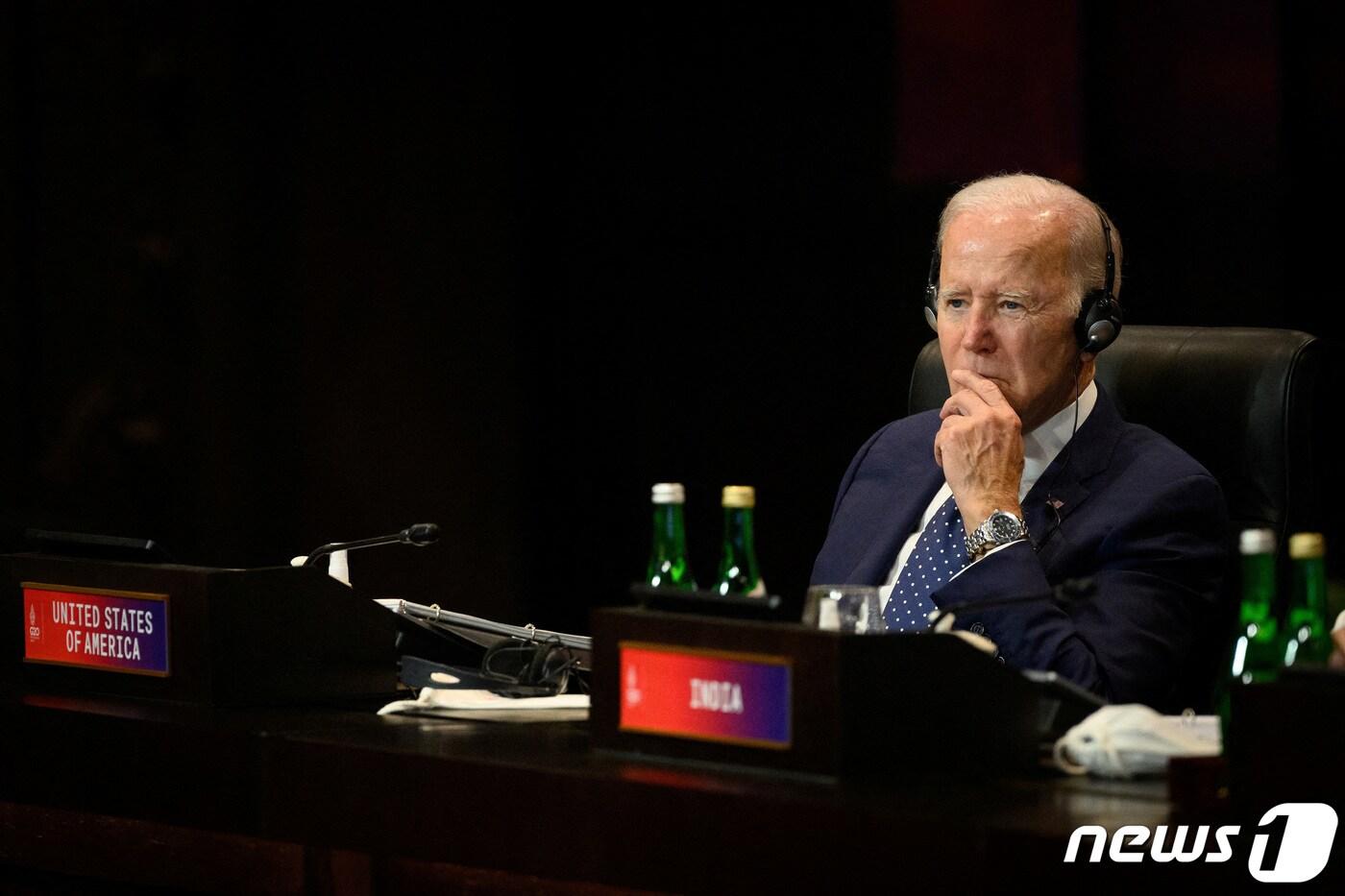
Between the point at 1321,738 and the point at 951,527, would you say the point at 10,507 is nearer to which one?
the point at 951,527

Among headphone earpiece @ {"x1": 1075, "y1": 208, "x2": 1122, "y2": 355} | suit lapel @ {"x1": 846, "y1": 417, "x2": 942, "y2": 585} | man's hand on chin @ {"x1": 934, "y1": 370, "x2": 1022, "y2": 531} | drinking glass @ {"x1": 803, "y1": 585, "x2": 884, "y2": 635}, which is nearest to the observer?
drinking glass @ {"x1": 803, "y1": 585, "x2": 884, "y2": 635}

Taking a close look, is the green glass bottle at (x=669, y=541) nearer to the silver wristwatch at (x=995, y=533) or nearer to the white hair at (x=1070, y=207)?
the silver wristwatch at (x=995, y=533)

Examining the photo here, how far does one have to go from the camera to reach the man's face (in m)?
2.10

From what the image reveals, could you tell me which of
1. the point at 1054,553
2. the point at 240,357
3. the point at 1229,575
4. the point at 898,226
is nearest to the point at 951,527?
the point at 1054,553

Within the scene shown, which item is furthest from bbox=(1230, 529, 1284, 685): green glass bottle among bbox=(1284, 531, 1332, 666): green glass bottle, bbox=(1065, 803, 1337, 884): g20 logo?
bbox=(1065, 803, 1337, 884): g20 logo

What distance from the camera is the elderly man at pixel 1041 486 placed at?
6.21 ft

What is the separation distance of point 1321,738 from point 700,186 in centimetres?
305

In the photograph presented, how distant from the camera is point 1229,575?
2.15m

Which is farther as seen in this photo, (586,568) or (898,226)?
(586,568)

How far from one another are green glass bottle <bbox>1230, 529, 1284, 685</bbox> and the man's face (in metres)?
0.73

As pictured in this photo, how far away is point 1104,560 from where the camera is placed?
200 cm

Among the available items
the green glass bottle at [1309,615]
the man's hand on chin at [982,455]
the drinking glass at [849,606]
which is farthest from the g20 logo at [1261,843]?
the man's hand on chin at [982,455]

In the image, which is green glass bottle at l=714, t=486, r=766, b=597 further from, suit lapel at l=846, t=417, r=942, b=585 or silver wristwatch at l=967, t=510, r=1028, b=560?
suit lapel at l=846, t=417, r=942, b=585

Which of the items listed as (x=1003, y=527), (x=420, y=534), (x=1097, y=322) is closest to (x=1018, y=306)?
(x=1097, y=322)
